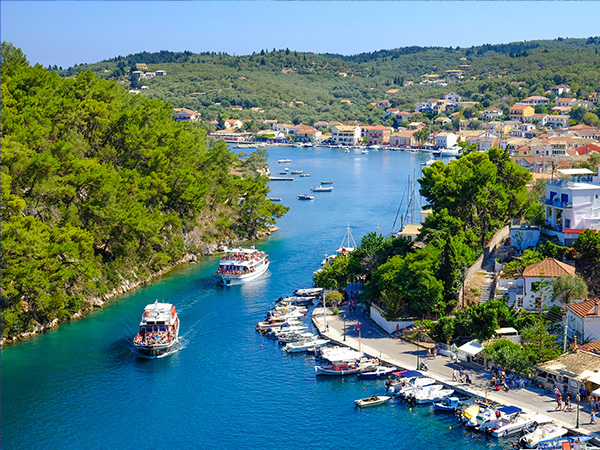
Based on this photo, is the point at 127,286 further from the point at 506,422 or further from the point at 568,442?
the point at 568,442

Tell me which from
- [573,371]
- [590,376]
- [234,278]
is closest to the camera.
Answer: [590,376]

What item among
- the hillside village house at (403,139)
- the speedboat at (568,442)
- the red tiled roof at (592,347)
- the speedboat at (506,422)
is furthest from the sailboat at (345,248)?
the hillside village house at (403,139)

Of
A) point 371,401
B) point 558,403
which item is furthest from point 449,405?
point 558,403

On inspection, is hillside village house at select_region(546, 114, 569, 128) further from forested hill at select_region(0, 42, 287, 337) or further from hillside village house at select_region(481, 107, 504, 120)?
forested hill at select_region(0, 42, 287, 337)

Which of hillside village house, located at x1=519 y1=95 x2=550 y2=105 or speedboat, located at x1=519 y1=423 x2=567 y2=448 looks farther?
Answer: hillside village house, located at x1=519 y1=95 x2=550 y2=105

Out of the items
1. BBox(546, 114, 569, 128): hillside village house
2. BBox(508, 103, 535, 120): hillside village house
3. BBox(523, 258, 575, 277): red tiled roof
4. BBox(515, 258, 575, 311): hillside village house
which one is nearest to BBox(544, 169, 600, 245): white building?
BBox(523, 258, 575, 277): red tiled roof

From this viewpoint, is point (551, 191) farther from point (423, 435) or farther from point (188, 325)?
point (188, 325)
